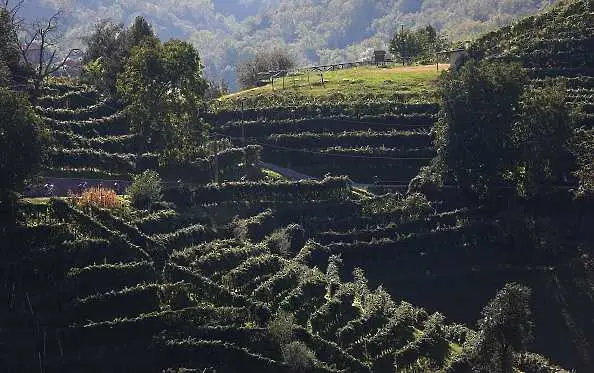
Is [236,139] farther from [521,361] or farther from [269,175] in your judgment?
[521,361]

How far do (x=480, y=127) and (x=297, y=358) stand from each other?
3324cm

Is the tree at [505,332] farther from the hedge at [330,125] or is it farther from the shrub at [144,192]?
the hedge at [330,125]

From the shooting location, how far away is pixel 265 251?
178 ft

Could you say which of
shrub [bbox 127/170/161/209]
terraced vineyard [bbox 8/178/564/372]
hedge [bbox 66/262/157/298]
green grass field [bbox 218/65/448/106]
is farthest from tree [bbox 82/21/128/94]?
hedge [bbox 66/262/157/298]

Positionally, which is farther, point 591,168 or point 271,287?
point 591,168

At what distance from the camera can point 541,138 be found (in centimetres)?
6506

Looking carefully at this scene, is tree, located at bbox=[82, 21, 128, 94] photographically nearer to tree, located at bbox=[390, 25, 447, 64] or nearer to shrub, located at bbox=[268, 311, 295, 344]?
tree, located at bbox=[390, 25, 447, 64]

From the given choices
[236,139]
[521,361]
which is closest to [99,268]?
[521,361]

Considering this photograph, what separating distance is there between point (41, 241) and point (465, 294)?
1221 inches

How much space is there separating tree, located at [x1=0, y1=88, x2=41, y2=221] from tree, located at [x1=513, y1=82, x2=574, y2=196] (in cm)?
3865

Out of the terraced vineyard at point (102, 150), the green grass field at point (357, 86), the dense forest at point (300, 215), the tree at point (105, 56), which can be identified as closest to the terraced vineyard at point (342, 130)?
the dense forest at point (300, 215)

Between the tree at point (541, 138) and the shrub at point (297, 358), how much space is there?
103 ft

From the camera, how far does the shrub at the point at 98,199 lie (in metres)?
51.1

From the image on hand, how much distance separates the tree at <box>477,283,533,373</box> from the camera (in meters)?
44.1
